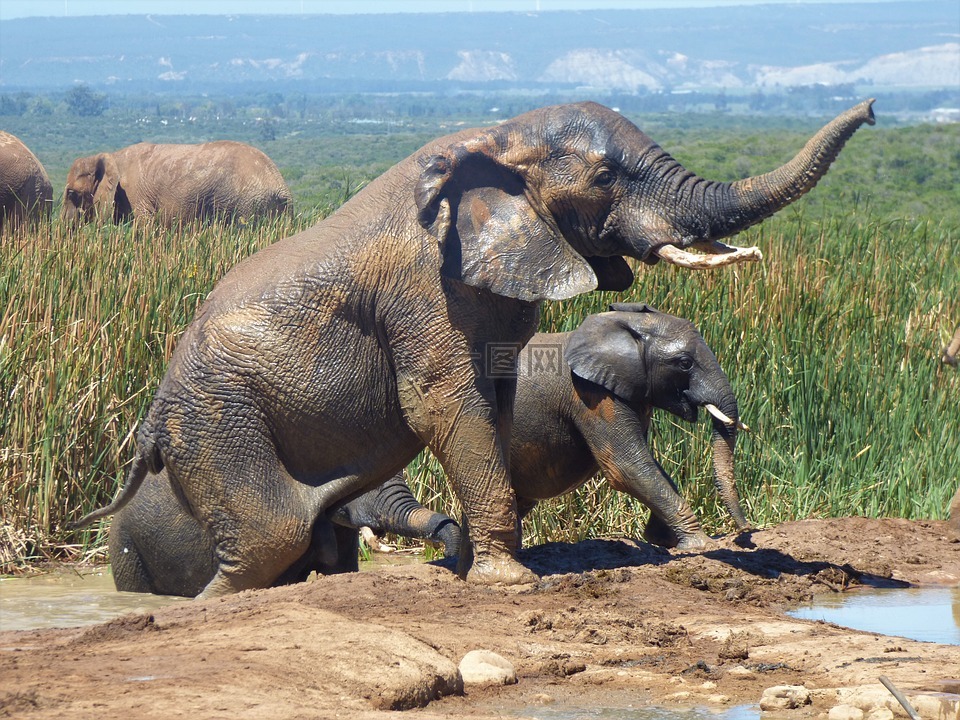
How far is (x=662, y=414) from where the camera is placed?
30.5ft

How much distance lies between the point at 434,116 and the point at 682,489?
126 meters

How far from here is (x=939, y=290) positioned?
479 inches

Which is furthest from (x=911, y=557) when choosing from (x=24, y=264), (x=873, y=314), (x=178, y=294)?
(x=24, y=264)

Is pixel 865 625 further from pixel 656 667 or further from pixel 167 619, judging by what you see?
pixel 167 619

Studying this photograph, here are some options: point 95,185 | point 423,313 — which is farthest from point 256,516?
point 95,185

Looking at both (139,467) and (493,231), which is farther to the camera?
(139,467)

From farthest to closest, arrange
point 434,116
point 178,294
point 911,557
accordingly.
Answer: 1. point 434,116
2. point 178,294
3. point 911,557

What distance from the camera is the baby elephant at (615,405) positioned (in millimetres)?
7910

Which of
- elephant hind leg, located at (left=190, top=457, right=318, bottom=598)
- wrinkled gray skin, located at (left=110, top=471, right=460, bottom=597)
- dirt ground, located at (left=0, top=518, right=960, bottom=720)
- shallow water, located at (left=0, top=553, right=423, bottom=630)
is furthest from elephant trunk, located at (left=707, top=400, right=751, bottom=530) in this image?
elephant hind leg, located at (left=190, top=457, right=318, bottom=598)

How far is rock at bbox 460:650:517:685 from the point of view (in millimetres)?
5504

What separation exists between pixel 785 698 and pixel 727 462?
320 centimetres

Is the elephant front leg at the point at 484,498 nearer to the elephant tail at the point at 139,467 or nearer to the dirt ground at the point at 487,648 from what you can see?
the dirt ground at the point at 487,648

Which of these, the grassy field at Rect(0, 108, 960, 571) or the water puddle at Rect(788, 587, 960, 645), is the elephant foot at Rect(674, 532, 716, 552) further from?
the grassy field at Rect(0, 108, 960, 571)

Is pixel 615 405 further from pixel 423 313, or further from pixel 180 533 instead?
pixel 180 533
